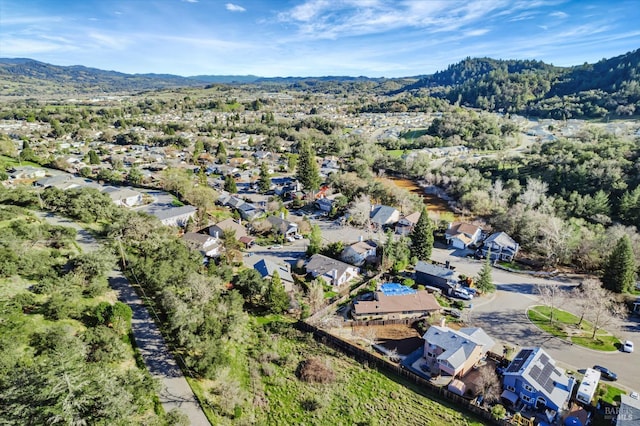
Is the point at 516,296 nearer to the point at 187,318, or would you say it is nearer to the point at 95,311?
the point at 187,318

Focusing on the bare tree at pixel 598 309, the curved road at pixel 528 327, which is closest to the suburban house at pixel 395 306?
the curved road at pixel 528 327

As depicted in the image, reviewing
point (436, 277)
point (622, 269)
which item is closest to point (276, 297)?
point (436, 277)

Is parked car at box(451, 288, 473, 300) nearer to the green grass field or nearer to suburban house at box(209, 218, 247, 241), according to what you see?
the green grass field

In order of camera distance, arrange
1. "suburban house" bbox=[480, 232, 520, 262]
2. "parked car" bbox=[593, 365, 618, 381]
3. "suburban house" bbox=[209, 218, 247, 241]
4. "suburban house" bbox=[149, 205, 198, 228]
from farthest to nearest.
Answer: "suburban house" bbox=[149, 205, 198, 228], "suburban house" bbox=[209, 218, 247, 241], "suburban house" bbox=[480, 232, 520, 262], "parked car" bbox=[593, 365, 618, 381]

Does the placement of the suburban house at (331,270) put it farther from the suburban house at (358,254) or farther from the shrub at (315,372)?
the shrub at (315,372)

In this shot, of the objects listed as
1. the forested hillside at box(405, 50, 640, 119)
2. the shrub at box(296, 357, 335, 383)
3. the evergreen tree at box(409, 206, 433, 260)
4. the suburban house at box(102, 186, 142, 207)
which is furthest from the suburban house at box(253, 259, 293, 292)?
the forested hillside at box(405, 50, 640, 119)

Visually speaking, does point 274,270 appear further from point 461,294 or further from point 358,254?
point 461,294

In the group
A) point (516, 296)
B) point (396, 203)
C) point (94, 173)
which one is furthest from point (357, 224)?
point (94, 173)
